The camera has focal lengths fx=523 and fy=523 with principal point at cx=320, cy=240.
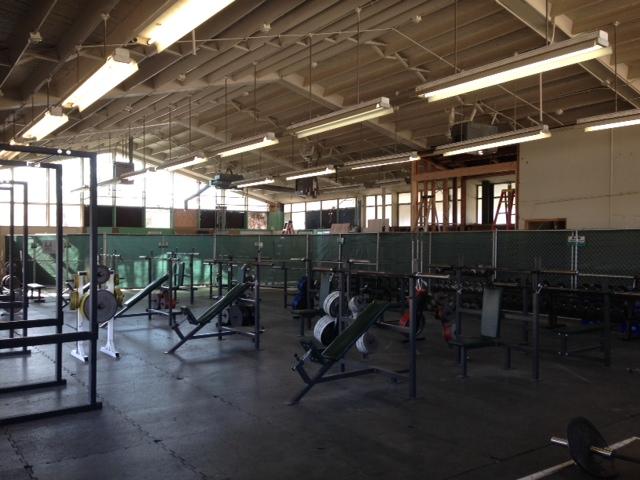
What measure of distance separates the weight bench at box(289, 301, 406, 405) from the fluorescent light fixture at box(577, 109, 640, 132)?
162 inches

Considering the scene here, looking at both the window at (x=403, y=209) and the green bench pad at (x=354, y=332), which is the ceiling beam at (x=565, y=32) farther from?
the window at (x=403, y=209)

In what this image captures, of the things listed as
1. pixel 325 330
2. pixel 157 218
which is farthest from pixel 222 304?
pixel 157 218

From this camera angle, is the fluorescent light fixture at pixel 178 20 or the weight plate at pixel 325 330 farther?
the weight plate at pixel 325 330

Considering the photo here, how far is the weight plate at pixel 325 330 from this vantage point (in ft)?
17.8

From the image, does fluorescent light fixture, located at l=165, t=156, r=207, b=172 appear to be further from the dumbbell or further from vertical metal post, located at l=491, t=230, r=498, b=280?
the dumbbell

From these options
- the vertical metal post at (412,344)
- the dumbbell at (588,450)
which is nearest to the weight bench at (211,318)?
the vertical metal post at (412,344)

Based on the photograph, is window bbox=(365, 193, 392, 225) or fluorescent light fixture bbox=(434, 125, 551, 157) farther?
window bbox=(365, 193, 392, 225)

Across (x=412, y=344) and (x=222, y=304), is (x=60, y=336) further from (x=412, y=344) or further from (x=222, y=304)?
(x=412, y=344)

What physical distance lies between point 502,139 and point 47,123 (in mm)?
6045

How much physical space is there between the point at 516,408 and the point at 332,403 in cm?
148

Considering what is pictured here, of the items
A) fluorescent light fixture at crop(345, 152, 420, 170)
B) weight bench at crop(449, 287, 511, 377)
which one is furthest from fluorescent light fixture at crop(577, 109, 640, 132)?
fluorescent light fixture at crop(345, 152, 420, 170)

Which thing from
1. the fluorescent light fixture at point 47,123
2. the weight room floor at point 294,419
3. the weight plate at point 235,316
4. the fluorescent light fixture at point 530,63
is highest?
the fluorescent light fixture at point 530,63

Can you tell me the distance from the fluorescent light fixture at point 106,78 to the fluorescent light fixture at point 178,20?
62 cm

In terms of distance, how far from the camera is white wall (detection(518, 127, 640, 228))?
32.0ft
